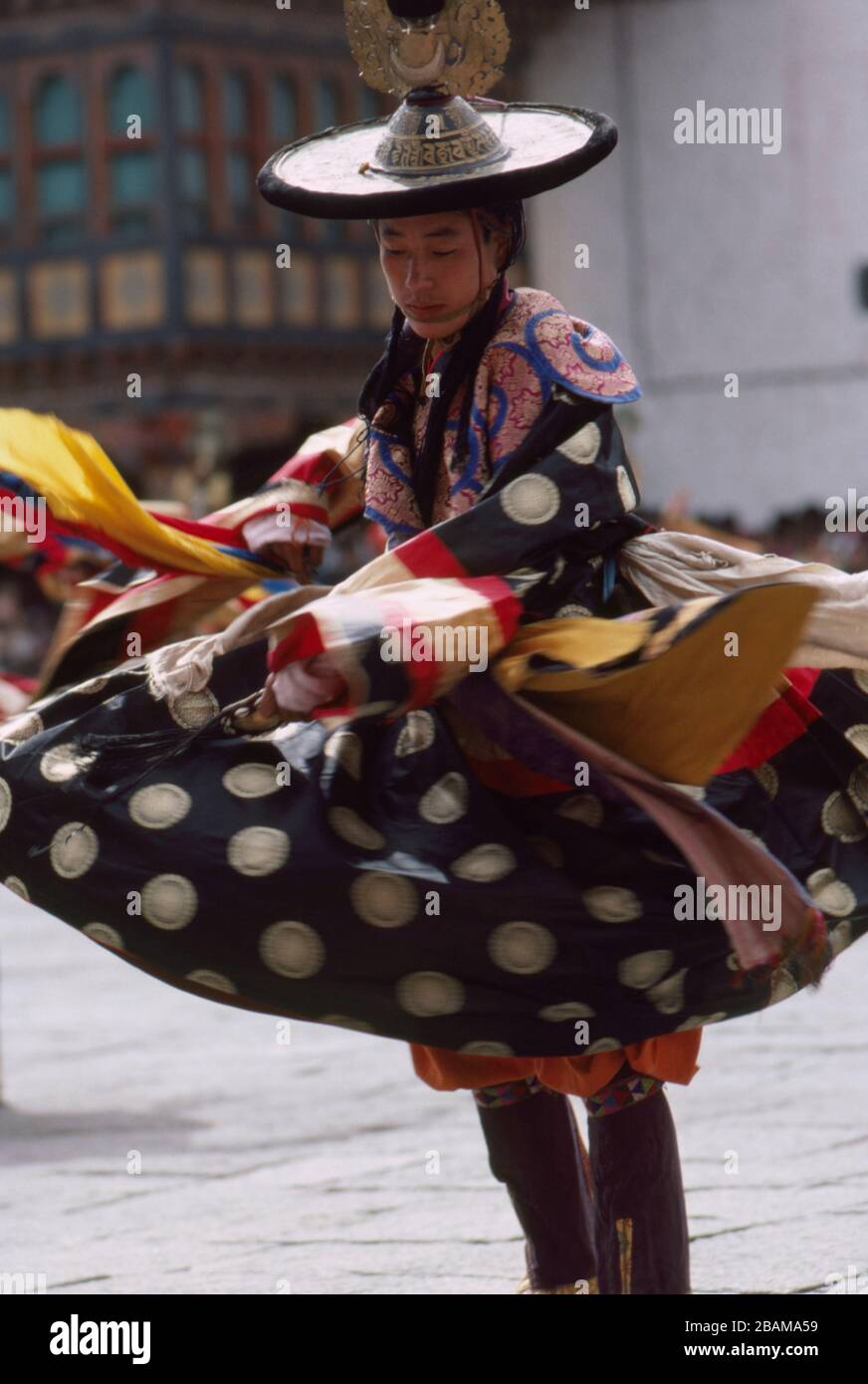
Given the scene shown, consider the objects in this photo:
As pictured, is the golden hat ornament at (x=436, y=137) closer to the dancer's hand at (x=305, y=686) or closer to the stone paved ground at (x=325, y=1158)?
the dancer's hand at (x=305, y=686)

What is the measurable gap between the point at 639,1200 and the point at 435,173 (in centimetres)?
140

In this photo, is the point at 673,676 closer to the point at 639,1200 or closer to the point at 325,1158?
the point at 639,1200

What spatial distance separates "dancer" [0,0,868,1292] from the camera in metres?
2.65

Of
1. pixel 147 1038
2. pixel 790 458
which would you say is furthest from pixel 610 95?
pixel 147 1038

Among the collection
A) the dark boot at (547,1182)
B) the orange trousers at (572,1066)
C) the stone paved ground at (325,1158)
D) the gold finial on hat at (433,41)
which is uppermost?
the gold finial on hat at (433,41)

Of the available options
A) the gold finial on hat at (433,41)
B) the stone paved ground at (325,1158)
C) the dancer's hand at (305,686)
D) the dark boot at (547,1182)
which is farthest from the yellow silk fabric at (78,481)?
the stone paved ground at (325,1158)

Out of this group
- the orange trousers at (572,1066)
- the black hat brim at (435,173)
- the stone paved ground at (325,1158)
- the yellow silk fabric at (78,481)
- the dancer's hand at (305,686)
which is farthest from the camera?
the stone paved ground at (325,1158)

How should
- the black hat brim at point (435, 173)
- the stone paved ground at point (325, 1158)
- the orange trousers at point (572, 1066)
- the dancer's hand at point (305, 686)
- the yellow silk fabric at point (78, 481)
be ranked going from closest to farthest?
1. the dancer's hand at point (305, 686)
2. the black hat brim at point (435, 173)
3. the orange trousers at point (572, 1066)
4. the yellow silk fabric at point (78, 481)
5. the stone paved ground at point (325, 1158)

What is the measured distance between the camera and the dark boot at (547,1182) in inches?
121

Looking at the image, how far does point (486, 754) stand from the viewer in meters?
2.79

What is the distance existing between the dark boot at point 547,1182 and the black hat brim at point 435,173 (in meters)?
1.25

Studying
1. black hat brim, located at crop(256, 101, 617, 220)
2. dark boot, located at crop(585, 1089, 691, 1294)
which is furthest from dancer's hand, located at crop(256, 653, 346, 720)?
dark boot, located at crop(585, 1089, 691, 1294)

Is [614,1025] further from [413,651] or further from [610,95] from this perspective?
[610,95]

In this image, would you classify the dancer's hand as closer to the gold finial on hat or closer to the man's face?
the man's face
